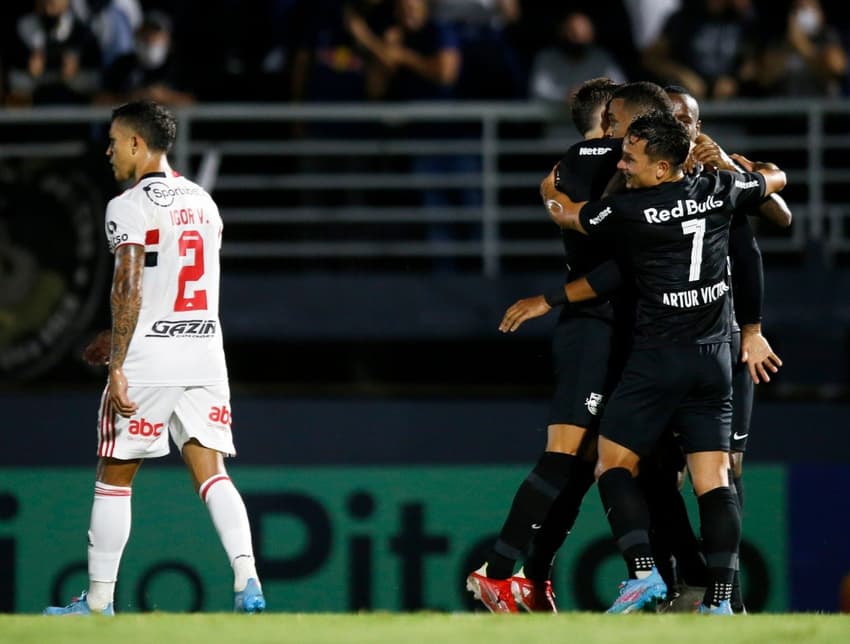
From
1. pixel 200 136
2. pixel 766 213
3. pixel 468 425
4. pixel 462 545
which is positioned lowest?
pixel 462 545

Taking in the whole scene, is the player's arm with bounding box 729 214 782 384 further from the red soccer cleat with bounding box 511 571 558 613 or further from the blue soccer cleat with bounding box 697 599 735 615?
the red soccer cleat with bounding box 511 571 558 613

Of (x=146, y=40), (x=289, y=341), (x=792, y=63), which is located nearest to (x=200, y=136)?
(x=146, y=40)

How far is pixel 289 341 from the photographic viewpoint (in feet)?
41.5

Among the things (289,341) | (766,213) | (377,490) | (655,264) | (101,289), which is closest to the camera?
(655,264)

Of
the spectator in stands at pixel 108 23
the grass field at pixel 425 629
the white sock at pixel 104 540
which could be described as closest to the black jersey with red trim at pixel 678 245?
the grass field at pixel 425 629

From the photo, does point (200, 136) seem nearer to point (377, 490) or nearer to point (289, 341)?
point (289, 341)

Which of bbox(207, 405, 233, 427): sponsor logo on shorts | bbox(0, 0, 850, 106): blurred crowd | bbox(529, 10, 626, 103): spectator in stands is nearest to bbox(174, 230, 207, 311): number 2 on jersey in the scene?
bbox(207, 405, 233, 427): sponsor logo on shorts

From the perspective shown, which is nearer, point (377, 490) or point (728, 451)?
point (728, 451)

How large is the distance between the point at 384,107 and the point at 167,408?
5333 mm

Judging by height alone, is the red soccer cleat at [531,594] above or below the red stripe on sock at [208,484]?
below

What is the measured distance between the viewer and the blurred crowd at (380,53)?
12.5 meters

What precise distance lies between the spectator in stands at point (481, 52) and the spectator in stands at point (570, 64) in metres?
0.21

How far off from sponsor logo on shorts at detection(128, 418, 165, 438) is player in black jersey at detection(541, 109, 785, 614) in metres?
1.84

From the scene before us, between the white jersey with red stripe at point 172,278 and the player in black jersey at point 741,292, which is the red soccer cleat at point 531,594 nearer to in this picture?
the player in black jersey at point 741,292
